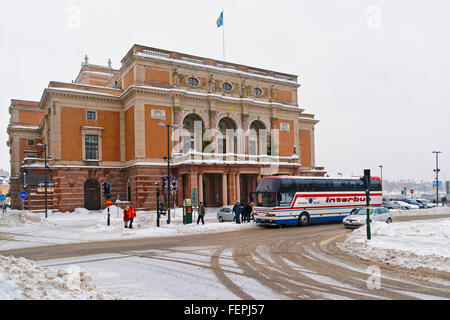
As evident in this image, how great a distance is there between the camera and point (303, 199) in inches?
1067

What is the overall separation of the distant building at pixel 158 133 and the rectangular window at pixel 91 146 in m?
0.11

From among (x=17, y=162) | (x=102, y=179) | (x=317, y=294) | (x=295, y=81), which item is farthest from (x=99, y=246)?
(x=17, y=162)

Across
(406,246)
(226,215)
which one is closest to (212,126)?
(226,215)

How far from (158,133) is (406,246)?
33.1 meters

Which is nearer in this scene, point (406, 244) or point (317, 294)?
point (317, 294)

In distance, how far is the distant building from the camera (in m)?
41.8

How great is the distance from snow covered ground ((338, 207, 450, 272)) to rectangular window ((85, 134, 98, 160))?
3296cm

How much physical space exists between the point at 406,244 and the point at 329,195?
14.1 meters

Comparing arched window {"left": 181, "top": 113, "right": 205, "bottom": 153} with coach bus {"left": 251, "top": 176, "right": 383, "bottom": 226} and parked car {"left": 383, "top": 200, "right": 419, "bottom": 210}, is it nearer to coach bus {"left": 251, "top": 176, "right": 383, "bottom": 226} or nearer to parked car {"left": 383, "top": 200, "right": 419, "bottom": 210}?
coach bus {"left": 251, "top": 176, "right": 383, "bottom": 226}

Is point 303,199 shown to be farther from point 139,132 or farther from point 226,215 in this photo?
point 139,132

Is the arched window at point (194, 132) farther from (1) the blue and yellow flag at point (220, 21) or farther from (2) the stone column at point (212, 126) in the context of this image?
(1) the blue and yellow flag at point (220, 21)

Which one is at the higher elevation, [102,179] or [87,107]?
[87,107]

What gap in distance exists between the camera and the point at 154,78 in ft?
143
